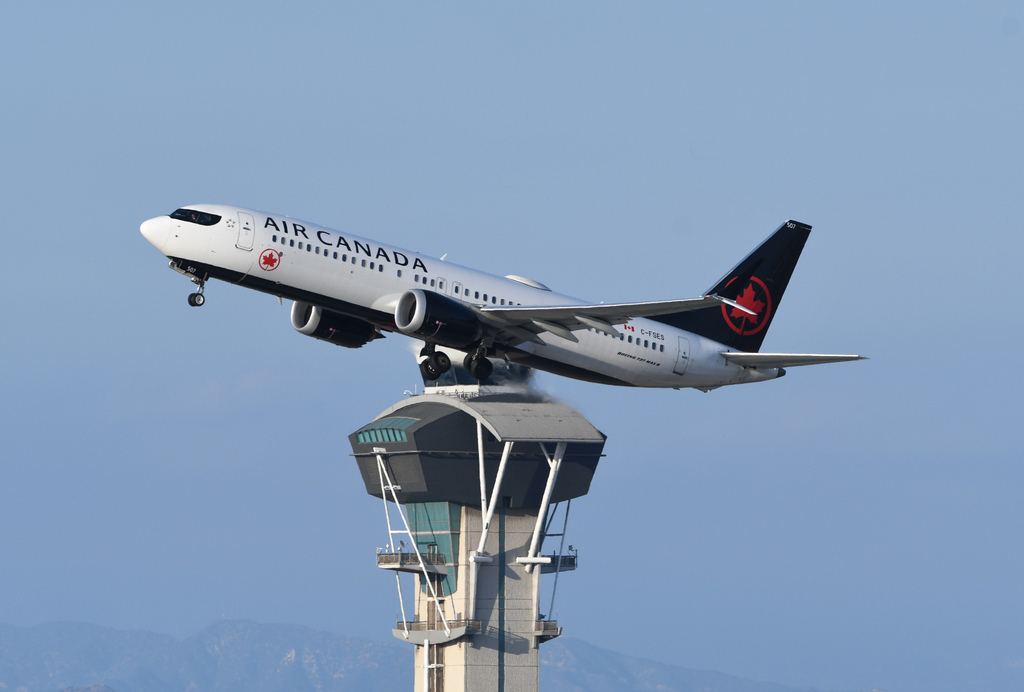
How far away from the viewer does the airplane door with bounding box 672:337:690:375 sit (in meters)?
67.8

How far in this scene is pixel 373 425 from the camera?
115 meters

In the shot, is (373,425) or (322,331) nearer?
(322,331)

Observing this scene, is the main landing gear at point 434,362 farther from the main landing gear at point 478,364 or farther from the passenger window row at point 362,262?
the passenger window row at point 362,262

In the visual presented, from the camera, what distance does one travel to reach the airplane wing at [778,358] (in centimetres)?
6334

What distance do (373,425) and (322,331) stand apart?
170 ft

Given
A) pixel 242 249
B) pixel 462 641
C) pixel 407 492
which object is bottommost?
pixel 462 641

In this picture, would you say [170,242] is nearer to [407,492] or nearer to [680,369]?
[680,369]

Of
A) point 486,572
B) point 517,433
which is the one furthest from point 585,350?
point 486,572

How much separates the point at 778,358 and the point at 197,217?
2649cm

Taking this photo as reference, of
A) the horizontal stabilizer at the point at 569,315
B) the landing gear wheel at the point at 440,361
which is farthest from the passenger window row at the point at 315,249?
the landing gear wheel at the point at 440,361

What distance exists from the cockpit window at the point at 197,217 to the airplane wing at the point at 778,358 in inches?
984

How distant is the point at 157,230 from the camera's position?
56562mm

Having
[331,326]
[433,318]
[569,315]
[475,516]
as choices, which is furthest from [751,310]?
[475,516]

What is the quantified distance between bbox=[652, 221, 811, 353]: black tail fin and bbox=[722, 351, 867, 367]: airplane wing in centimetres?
161
